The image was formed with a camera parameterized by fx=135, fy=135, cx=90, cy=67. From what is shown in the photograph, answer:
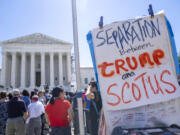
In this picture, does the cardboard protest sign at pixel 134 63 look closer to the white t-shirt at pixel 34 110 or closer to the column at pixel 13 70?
the white t-shirt at pixel 34 110

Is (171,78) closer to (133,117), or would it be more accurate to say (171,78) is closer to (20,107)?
(133,117)

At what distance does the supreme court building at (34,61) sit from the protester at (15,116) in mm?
29807

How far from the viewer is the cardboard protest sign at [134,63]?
5.41 ft

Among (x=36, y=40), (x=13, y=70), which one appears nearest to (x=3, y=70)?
(x=13, y=70)

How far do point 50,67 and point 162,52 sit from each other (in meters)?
34.9

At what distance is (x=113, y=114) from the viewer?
166 cm

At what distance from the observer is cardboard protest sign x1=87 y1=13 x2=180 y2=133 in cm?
165

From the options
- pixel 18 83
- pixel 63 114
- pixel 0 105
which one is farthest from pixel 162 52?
pixel 18 83

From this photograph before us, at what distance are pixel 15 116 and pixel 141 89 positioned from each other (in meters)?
3.80

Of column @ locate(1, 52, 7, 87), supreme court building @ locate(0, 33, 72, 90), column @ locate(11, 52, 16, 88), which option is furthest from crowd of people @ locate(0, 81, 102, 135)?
column @ locate(1, 52, 7, 87)

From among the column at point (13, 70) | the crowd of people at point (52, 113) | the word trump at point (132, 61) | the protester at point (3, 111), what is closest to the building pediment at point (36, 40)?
the column at point (13, 70)

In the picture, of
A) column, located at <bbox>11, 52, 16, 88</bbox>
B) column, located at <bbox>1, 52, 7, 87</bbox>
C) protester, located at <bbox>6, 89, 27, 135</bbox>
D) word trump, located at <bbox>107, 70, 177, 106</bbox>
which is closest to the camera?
word trump, located at <bbox>107, 70, 177, 106</bbox>

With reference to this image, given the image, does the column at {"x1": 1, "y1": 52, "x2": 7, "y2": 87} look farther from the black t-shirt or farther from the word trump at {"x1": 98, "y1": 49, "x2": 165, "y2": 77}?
the word trump at {"x1": 98, "y1": 49, "x2": 165, "y2": 77}

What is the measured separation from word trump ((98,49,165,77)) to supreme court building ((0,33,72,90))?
3284 cm
